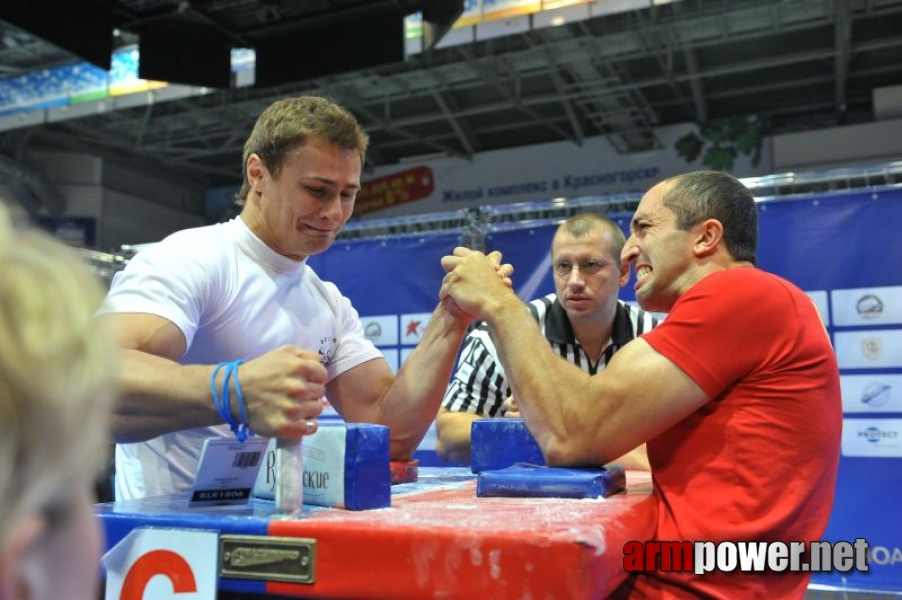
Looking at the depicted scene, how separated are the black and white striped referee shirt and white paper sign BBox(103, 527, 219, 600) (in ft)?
6.64

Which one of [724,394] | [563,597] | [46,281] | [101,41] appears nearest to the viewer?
[46,281]

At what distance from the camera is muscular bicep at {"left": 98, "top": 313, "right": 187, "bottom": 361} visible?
4.44ft

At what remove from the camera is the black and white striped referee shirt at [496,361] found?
2994 millimetres

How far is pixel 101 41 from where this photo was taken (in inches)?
197

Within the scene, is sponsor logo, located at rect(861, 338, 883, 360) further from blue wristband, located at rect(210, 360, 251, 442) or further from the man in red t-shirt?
blue wristband, located at rect(210, 360, 251, 442)

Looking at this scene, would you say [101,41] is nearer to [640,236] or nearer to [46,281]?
[640,236]

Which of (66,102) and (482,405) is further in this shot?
(66,102)

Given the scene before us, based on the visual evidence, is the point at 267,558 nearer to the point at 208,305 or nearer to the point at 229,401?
the point at 229,401

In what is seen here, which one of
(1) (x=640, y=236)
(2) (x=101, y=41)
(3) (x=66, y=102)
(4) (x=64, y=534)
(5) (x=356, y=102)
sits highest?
(5) (x=356, y=102)

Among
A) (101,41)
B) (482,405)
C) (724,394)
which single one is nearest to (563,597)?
(724,394)

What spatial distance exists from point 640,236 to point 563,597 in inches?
43.2

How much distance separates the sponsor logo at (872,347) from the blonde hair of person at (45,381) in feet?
13.0

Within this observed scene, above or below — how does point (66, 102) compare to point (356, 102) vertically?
below

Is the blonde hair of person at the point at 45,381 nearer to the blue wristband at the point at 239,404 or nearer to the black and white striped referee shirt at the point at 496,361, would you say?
the blue wristband at the point at 239,404
